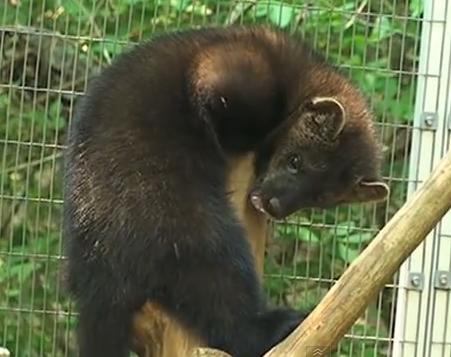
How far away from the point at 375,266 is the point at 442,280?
86.2 inches

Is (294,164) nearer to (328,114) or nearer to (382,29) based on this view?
(328,114)

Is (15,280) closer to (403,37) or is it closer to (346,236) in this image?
(346,236)

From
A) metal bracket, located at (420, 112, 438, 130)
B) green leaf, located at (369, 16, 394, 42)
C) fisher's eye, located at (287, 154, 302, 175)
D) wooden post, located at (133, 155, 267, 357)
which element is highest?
green leaf, located at (369, 16, 394, 42)

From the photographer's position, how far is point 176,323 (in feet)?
14.2

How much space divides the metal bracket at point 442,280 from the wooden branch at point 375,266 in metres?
2.15

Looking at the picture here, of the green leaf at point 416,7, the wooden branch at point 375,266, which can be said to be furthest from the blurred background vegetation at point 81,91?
the wooden branch at point 375,266

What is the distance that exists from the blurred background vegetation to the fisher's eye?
1.25 metres

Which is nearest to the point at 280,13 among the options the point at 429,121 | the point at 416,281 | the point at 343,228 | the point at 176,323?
the point at 429,121

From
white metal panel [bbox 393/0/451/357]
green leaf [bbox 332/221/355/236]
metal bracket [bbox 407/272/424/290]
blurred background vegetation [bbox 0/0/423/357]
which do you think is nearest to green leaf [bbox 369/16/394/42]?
blurred background vegetation [bbox 0/0/423/357]

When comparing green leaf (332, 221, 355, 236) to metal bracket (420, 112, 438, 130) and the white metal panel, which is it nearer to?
Result: the white metal panel

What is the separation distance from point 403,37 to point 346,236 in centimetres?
73

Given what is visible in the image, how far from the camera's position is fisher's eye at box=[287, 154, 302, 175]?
471cm

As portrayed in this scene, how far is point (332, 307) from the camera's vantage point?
11.7 ft

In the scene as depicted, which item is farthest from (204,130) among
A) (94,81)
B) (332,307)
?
(332,307)
